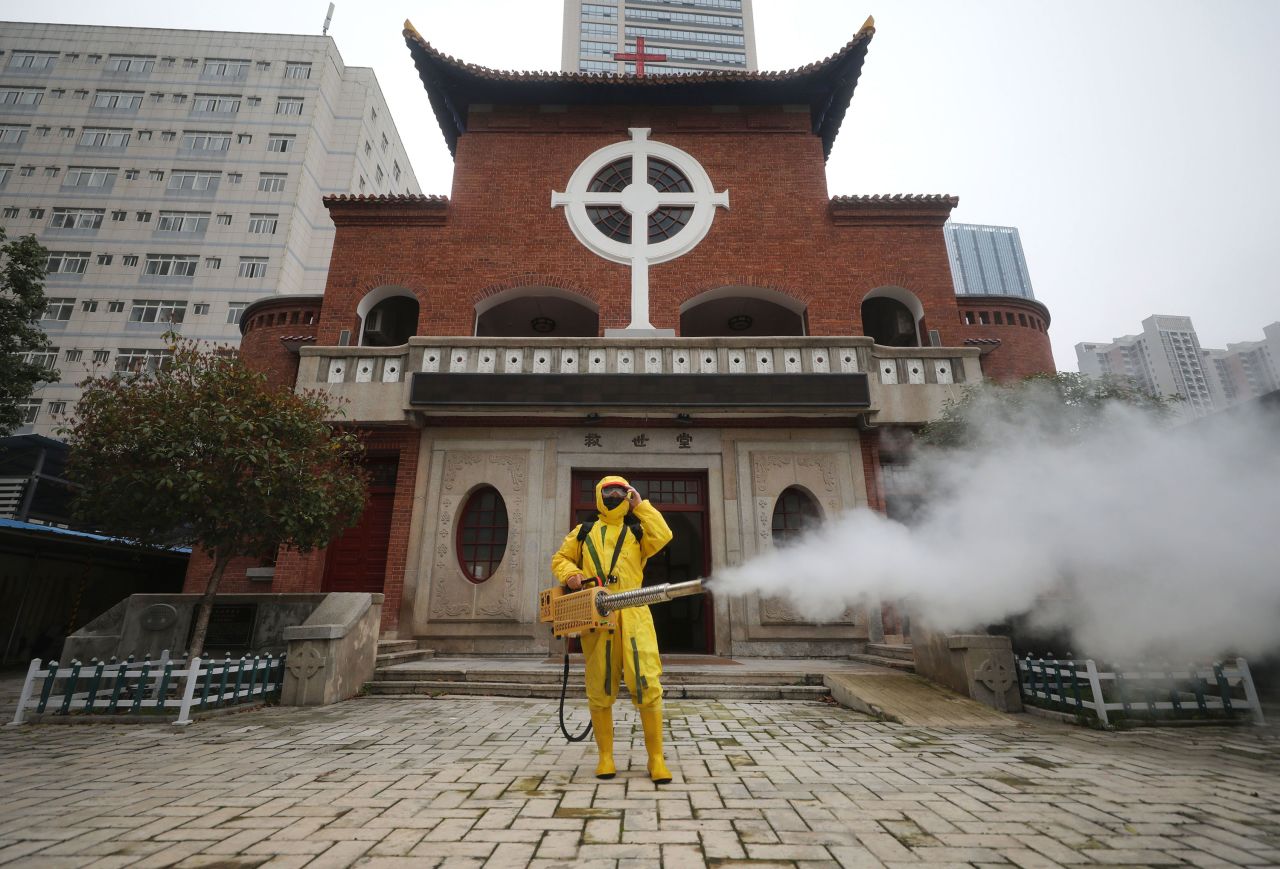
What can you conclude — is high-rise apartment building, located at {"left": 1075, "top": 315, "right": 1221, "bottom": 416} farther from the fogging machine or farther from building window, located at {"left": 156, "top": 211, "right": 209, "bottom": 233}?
building window, located at {"left": 156, "top": 211, "right": 209, "bottom": 233}

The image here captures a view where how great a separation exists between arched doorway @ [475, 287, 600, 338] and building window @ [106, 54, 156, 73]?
39.7 meters

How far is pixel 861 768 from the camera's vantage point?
4449 mm

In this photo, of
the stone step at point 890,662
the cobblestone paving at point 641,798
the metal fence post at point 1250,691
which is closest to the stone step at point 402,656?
the cobblestone paving at point 641,798

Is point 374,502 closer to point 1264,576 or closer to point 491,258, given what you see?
point 491,258

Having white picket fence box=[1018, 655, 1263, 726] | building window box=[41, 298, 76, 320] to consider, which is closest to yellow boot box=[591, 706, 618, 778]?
white picket fence box=[1018, 655, 1263, 726]

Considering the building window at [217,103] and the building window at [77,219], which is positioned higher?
the building window at [217,103]

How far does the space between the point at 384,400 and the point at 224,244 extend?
30.0 meters

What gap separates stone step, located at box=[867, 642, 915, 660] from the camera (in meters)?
9.58

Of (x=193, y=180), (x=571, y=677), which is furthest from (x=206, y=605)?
(x=193, y=180)

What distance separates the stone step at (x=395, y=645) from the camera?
9.91 metres

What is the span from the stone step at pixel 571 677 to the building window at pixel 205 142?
41.1 meters

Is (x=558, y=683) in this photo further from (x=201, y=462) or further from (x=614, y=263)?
(x=614, y=263)

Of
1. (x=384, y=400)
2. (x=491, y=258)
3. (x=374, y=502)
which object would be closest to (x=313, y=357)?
(x=384, y=400)

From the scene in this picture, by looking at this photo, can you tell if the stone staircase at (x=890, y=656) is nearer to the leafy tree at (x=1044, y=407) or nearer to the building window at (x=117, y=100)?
the leafy tree at (x=1044, y=407)
